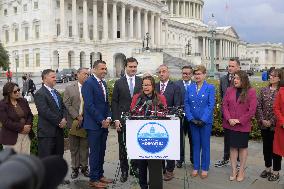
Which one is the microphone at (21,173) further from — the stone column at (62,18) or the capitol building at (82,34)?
the stone column at (62,18)

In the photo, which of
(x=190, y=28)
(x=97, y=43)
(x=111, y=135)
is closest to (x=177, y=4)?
(x=190, y=28)

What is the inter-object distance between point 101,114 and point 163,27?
90.2m

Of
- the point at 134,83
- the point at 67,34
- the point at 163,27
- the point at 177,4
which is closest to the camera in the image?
the point at 134,83

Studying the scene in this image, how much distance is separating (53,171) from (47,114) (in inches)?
225

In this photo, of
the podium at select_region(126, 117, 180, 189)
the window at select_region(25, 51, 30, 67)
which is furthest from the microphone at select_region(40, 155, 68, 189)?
the window at select_region(25, 51, 30, 67)

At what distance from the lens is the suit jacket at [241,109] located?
750 cm

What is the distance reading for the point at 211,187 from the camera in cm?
721

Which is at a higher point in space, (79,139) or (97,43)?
(97,43)

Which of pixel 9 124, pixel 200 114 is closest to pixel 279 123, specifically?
pixel 200 114

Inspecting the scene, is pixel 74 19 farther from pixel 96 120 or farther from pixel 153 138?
pixel 153 138

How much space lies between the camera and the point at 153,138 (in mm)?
5977

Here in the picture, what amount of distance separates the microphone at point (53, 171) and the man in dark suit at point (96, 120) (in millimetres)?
5445

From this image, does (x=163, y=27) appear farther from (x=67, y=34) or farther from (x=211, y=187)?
(x=211, y=187)

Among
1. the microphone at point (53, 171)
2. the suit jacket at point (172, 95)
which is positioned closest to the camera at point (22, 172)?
the microphone at point (53, 171)
